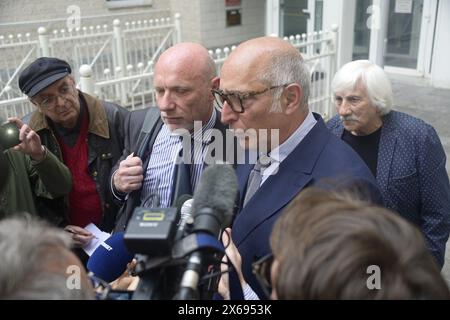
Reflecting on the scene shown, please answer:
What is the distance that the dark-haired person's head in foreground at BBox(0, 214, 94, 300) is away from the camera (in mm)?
871

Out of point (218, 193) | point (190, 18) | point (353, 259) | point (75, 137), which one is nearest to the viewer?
point (353, 259)

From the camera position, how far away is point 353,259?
86cm

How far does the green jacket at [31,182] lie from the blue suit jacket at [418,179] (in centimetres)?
170

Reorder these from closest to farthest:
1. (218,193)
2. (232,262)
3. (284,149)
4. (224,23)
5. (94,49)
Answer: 1. (218,193)
2. (232,262)
3. (284,149)
4. (94,49)
5. (224,23)

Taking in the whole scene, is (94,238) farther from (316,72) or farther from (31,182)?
→ (316,72)

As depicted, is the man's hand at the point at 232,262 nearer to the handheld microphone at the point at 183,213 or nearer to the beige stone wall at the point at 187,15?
the handheld microphone at the point at 183,213

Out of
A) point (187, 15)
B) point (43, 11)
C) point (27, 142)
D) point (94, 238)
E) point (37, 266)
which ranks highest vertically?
point (43, 11)

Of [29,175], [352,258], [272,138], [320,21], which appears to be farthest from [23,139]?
[320,21]

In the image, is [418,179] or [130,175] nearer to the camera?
[130,175]

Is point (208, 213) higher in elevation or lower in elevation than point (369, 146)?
higher

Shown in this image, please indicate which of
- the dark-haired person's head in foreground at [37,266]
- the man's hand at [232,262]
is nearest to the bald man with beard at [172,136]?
the man's hand at [232,262]

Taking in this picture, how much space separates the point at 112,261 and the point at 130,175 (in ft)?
1.66

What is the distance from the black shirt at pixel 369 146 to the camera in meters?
2.49

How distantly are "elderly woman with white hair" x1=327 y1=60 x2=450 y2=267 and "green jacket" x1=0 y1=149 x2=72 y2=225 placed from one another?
1.61 m
